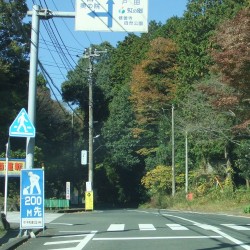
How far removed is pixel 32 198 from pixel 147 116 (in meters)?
46.0

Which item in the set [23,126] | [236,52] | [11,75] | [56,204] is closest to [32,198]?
[23,126]

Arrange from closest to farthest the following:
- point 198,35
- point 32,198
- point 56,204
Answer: point 32,198 < point 56,204 < point 198,35

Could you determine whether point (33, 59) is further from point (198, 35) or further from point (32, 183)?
point (198, 35)

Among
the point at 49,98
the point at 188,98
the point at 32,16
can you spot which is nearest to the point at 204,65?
the point at 188,98

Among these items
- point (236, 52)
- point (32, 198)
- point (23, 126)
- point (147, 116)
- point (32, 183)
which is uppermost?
point (147, 116)

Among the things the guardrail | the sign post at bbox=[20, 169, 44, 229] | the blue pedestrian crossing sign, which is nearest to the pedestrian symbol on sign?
the sign post at bbox=[20, 169, 44, 229]

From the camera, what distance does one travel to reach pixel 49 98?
5409cm

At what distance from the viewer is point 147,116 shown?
199 ft

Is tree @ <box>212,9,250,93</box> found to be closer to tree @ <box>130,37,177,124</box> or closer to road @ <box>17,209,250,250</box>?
road @ <box>17,209,250,250</box>

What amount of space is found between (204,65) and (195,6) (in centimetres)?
638

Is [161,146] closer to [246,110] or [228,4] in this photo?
[228,4]

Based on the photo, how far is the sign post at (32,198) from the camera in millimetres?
14884

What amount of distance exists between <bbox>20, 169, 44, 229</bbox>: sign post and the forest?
16.4 meters

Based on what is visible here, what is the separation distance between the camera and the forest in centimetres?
4100
